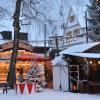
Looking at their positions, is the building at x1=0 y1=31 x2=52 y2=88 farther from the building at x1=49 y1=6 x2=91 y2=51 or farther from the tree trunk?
the building at x1=49 y1=6 x2=91 y2=51

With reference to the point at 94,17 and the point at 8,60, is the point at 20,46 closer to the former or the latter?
the point at 8,60

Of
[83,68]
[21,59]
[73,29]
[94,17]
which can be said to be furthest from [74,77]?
[73,29]

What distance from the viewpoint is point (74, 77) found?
27453 mm

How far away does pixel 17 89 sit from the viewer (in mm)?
25031

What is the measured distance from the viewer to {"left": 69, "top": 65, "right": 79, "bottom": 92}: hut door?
88.1ft

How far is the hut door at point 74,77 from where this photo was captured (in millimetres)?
26844

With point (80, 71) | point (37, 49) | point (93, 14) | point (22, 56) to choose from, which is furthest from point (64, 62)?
point (93, 14)

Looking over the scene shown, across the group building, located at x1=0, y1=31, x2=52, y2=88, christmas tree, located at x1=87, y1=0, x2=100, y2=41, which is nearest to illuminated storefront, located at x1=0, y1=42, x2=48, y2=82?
building, located at x1=0, y1=31, x2=52, y2=88

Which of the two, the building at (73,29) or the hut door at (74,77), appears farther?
the building at (73,29)

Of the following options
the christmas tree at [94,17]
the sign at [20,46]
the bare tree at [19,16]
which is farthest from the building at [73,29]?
the bare tree at [19,16]

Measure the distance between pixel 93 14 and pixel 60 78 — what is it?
21.5m

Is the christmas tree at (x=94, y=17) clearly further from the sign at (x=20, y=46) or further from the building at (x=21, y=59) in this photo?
the building at (x=21, y=59)

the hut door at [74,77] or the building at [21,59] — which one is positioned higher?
the building at [21,59]

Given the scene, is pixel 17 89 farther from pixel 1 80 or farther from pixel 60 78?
pixel 1 80
